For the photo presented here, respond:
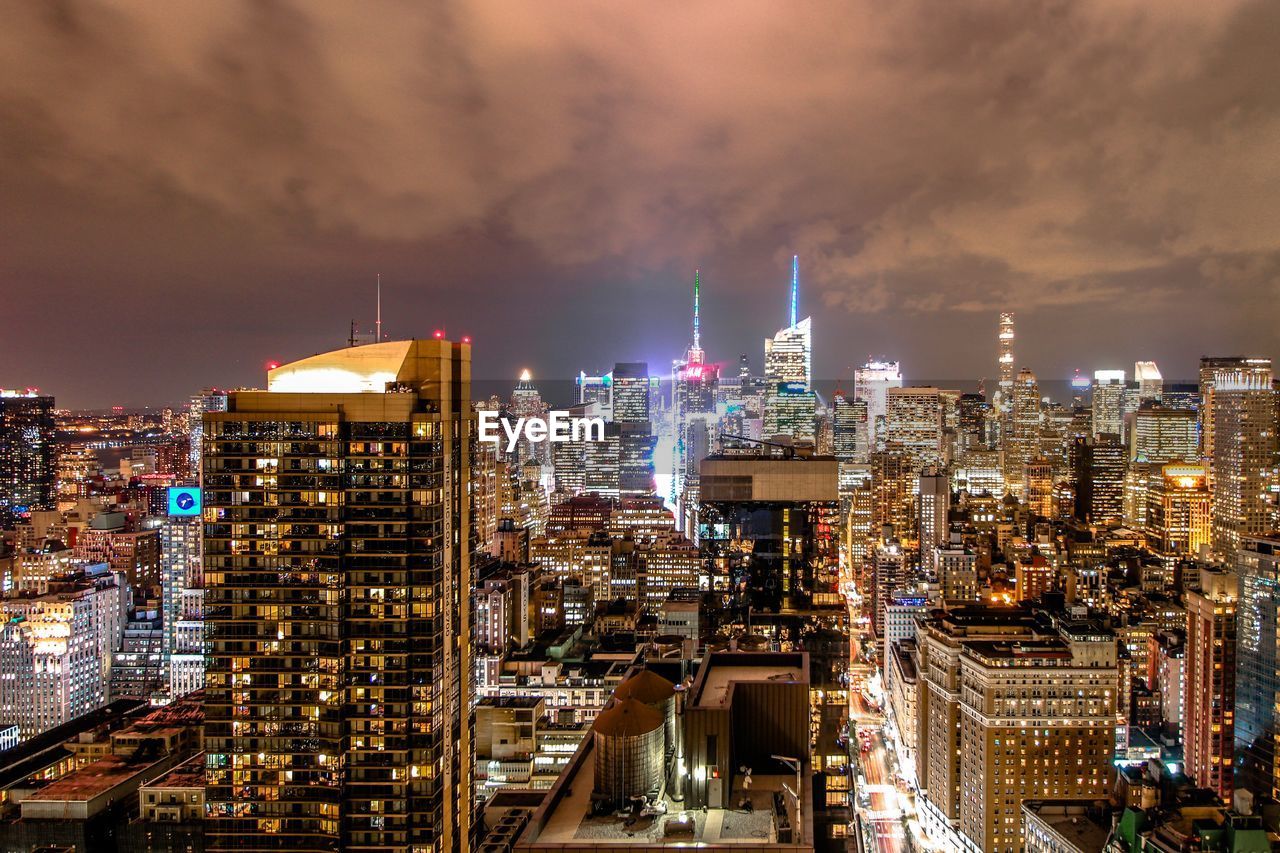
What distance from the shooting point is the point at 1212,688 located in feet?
65.1

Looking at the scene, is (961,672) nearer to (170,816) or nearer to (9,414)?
(170,816)

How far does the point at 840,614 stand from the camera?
16.6 meters

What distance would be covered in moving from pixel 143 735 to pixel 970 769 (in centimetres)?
1507

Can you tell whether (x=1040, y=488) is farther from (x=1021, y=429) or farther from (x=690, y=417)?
(x=690, y=417)

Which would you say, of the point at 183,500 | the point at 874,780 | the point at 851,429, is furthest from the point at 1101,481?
the point at 183,500

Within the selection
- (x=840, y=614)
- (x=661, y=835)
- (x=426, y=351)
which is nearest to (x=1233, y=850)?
(x=840, y=614)

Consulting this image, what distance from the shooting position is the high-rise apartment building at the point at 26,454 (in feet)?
121

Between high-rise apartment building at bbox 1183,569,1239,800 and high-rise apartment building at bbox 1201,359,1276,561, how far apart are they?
10.9m

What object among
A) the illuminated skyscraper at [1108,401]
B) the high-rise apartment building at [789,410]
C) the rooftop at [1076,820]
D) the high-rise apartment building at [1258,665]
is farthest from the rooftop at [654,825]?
the illuminated skyscraper at [1108,401]

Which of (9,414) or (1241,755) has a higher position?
(9,414)

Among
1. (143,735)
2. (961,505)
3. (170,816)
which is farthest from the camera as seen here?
(961,505)

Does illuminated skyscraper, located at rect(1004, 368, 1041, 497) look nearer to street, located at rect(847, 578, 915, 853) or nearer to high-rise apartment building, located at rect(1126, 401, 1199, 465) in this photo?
high-rise apartment building, located at rect(1126, 401, 1199, 465)

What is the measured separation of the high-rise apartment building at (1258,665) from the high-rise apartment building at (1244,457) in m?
12.2

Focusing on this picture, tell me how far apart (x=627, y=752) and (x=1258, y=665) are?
57.9 ft
